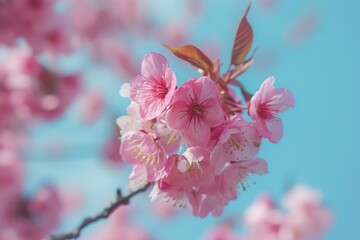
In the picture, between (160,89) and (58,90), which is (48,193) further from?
(160,89)

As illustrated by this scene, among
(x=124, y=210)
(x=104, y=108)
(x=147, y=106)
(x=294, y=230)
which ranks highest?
(x=104, y=108)

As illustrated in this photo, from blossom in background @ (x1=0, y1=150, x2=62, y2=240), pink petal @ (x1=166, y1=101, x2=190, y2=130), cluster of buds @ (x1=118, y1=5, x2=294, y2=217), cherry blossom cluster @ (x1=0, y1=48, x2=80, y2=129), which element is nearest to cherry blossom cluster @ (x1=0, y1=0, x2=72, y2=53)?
cherry blossom cluster @ (x1=0, y1=48, x2=80, y2=129)

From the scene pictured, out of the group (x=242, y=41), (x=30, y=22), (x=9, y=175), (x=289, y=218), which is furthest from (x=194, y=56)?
(x=9, y=175)

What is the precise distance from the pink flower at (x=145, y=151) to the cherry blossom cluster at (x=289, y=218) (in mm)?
1910

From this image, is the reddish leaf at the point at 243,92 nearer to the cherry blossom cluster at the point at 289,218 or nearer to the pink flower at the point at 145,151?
the pink flower at the point at 145,151

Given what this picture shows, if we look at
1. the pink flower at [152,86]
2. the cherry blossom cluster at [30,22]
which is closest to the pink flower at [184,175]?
the pink flower at [152,86]

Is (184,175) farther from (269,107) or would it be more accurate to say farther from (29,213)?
(29,213)

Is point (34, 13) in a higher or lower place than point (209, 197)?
higher

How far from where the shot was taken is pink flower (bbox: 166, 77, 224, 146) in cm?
100

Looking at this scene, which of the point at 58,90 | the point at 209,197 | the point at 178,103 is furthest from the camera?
the point at 58,90

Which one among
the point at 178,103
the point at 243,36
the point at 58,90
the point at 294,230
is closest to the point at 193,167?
the point at 178,103

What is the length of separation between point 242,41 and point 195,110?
0.89 feet

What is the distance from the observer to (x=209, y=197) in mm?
1123

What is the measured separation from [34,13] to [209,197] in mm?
1804
